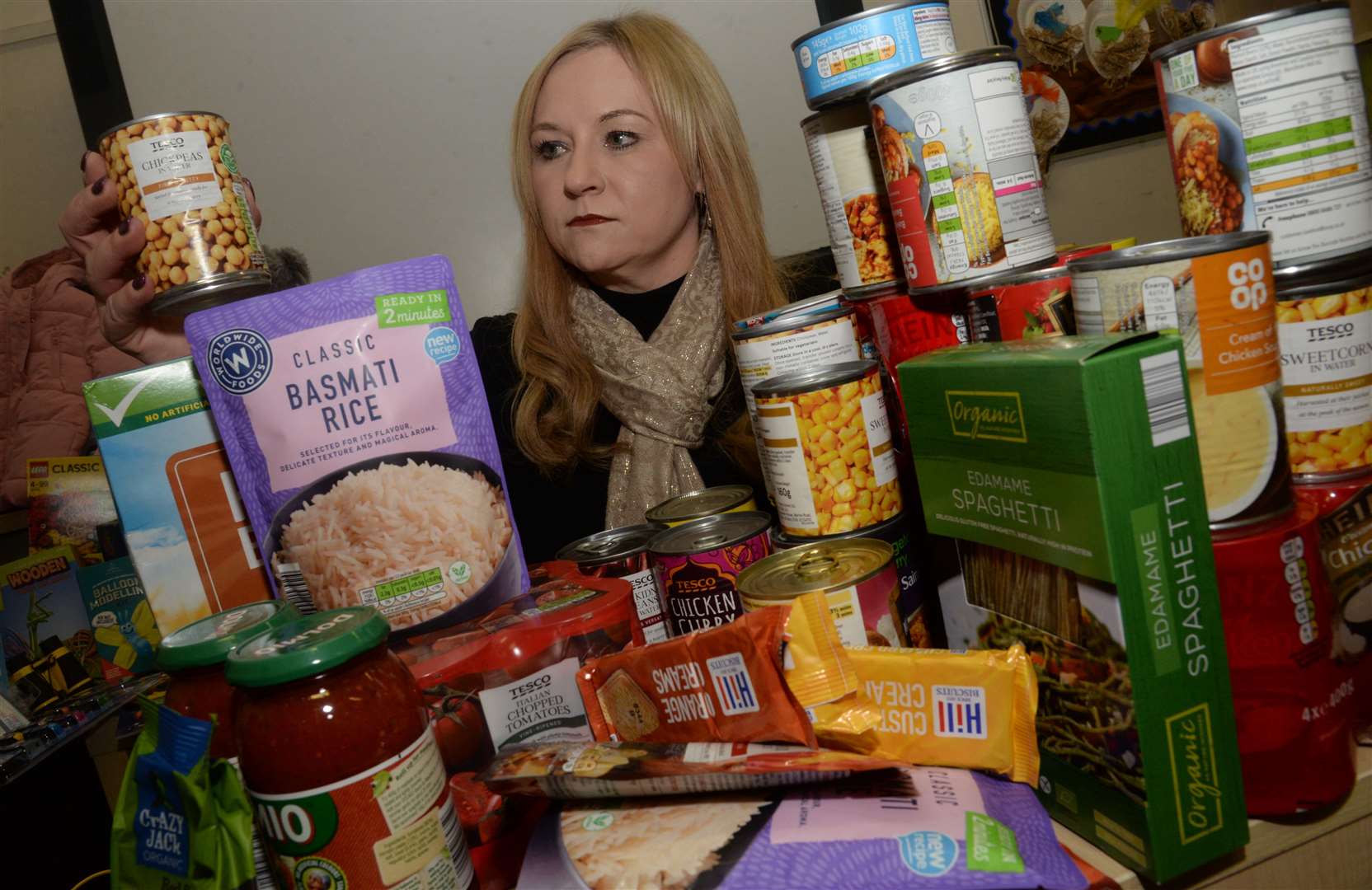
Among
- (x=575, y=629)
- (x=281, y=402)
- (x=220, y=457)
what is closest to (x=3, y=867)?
(x=220, y=457)

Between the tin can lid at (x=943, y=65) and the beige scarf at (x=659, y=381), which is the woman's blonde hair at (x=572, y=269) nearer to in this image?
the beige scarf at (x=659, y=381)

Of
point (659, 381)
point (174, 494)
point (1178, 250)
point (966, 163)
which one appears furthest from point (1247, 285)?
point (659, 381)

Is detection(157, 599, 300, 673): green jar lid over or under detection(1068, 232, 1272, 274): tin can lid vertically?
under

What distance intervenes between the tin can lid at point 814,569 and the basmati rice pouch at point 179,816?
1.40ft

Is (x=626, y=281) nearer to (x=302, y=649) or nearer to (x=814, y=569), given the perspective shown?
(x=814, y=569)

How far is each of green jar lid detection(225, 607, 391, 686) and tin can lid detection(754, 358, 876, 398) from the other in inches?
17.0

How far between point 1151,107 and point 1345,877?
3047mm

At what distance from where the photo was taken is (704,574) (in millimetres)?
916

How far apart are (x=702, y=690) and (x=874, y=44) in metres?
0.73

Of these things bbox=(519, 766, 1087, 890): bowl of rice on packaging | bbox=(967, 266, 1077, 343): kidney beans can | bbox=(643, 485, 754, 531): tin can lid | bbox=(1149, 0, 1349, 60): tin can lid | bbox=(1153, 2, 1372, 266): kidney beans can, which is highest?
A: bbox=(1149, 0, 1349, 60): tin can lid

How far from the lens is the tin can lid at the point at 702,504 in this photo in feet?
3.58

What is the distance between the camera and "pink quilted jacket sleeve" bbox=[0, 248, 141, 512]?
253cm

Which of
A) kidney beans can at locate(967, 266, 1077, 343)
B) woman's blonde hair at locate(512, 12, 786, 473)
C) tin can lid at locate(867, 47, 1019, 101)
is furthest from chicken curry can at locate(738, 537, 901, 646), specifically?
woman's blonde hair at locate(512, 12, 786, 473)

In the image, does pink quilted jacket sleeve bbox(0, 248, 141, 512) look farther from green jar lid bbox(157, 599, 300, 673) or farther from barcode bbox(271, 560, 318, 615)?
green jar lid bbox(157, 599, 300, 673)
